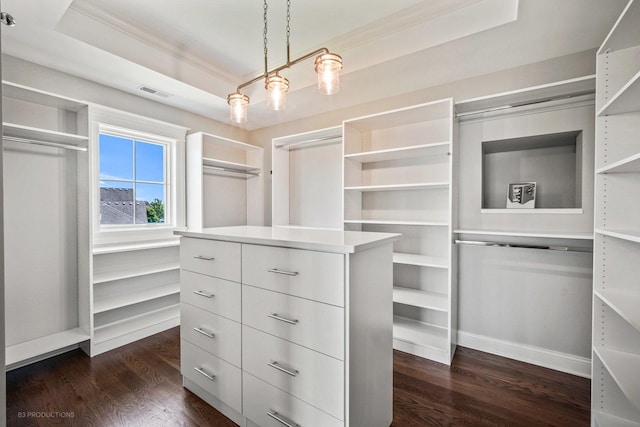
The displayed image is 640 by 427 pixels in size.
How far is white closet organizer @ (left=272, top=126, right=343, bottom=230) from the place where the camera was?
356 cm

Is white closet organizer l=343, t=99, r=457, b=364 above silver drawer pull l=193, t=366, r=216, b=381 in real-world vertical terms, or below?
above

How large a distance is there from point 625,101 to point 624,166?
1.09 ft

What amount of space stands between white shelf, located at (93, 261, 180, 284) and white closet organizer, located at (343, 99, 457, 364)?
6.35ft

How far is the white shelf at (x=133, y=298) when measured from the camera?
8.90 feet

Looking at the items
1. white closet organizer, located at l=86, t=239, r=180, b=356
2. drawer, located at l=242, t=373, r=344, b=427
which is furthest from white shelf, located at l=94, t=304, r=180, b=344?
drawer, located at l=242, t=373, r=344, b=427

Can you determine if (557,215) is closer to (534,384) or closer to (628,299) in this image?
(628,299)

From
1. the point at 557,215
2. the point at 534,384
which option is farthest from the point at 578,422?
the point at 557,215

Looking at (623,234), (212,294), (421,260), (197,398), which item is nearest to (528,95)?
(623,234)

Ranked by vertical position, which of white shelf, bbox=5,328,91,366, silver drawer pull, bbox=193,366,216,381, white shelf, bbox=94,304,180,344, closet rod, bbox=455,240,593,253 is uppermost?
closet rod, bbox=455,240,593,253

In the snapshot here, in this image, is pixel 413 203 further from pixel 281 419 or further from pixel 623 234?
pixel 281 419

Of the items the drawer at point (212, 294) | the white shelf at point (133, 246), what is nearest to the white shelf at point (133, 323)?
the white shelf at point (133, 246)

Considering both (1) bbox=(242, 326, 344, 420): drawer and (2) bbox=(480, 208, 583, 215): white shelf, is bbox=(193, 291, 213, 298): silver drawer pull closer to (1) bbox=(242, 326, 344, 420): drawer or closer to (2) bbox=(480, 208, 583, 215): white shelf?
(1) bbox=(242, 326, 344, 420): drawer

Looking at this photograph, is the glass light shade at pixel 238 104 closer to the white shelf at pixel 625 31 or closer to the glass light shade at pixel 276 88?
the glass light shade at pixel 276 88

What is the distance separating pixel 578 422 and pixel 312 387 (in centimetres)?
166
